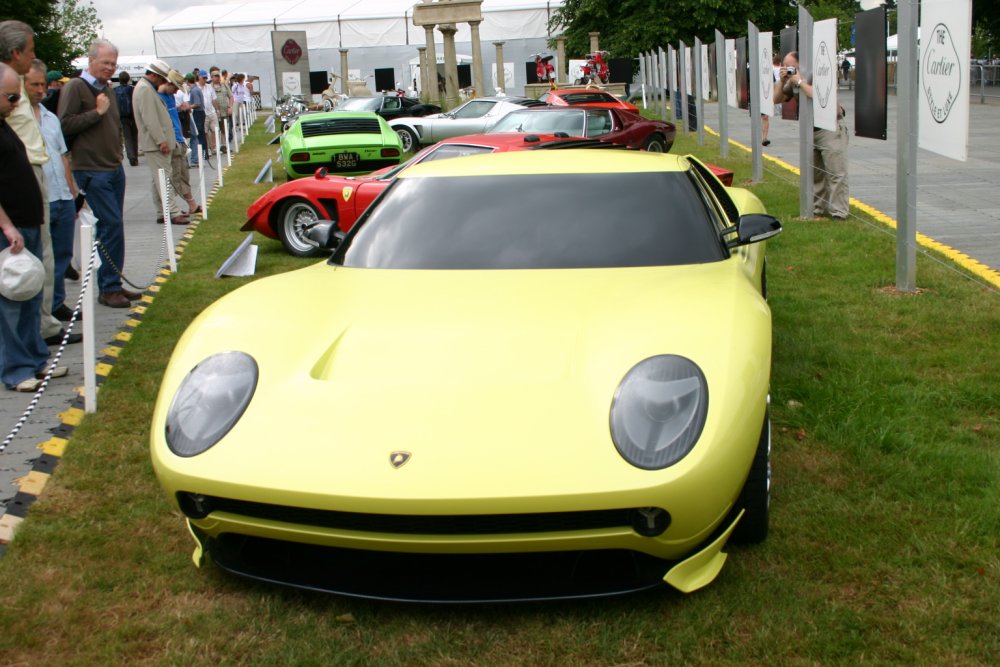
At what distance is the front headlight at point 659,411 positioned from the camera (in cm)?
295

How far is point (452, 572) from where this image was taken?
3.14 meters

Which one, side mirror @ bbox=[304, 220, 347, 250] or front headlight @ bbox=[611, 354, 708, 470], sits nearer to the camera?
front headlight @ bbox=[611, 354, 708, 470]

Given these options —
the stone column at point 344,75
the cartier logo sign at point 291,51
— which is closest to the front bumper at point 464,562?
the cartier logo sign at point 291,51

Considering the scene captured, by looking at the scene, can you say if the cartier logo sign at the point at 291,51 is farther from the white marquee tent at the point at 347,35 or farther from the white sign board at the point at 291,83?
the white marquee tent at the point at 347,35

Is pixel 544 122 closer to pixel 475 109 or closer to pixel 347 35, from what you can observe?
pixel 475 109

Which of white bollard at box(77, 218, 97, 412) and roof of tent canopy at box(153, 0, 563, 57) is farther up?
roof of tent canopy at box(153, 0, 563, 57)

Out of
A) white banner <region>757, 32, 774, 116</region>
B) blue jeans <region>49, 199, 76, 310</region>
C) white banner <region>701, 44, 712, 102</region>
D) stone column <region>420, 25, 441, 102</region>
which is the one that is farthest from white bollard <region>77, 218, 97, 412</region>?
stone column <region>420, 25, 441, 102</region>

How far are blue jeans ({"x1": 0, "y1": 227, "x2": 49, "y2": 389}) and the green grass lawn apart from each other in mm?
787

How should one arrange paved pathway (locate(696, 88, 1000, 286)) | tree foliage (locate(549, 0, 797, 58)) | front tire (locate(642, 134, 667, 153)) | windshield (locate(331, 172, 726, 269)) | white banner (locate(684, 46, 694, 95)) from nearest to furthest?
1. windshield (locate(331, 172, 726, 269))
2. paved pathway (locate(696, 88, 1000, 286))
3. front tire (locate(642, 134, 667, 153))
4. white banner (locate(684, 46, 694, 95))
5. tree foliage (locate(549, 0, 797, 58))

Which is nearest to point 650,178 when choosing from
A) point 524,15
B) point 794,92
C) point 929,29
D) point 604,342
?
point 604,342

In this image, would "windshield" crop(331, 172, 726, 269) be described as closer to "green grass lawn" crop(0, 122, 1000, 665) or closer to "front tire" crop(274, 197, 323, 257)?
"green grass lawn" crop(0, 122, 1000, 665)

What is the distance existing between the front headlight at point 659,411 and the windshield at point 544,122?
11980 millimetres

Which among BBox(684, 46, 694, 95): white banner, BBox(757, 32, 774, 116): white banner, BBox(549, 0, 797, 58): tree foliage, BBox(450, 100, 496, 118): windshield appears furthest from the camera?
BBox(549, 0, 797, 58): tree foliage

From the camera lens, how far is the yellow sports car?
9.52 feet
